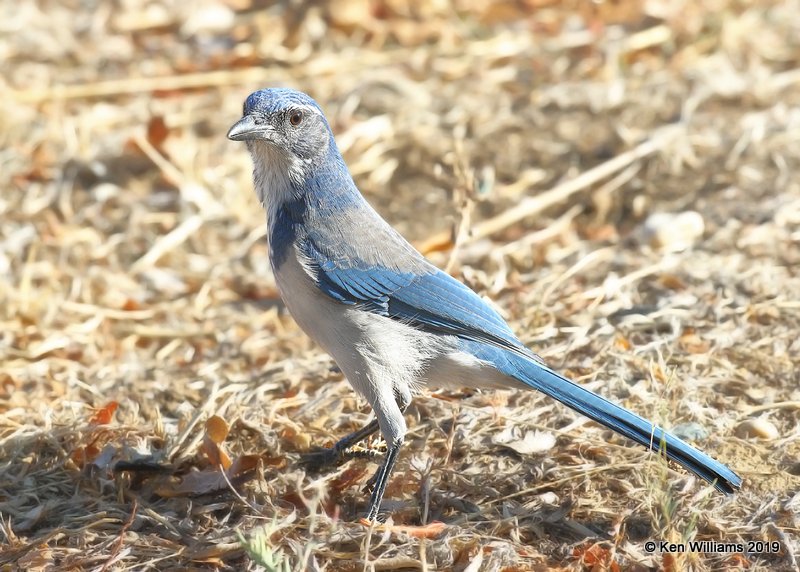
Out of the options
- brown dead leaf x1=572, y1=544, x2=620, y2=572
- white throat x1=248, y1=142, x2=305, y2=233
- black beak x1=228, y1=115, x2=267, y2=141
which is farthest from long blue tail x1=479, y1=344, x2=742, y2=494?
black beak x1=228, y1=115, x2=267, y2=141

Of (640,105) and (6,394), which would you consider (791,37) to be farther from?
(6,394)

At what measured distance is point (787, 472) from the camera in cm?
432

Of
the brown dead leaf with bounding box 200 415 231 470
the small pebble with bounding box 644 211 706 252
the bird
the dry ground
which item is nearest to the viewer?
the dry ground

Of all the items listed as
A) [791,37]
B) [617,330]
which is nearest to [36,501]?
[617,330]

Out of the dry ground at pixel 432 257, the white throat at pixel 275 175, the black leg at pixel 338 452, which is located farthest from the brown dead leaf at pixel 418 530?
the white throat at pixel 275 175

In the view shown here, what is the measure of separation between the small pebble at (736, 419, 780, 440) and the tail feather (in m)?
0.62

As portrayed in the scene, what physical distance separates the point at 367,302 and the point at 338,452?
0.68m

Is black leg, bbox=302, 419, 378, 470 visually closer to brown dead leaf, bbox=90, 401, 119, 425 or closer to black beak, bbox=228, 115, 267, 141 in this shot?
brown dead leaf, bbox=90, 401, 119, 425

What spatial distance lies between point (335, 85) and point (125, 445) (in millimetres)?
4586

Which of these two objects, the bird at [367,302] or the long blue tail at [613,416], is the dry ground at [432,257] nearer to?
the long blue tail at [613,416]

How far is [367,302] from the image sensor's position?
437 cm

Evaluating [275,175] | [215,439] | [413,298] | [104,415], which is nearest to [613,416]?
[413,298]

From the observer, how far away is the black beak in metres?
4.46

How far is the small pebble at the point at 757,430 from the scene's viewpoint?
4.52 metres
